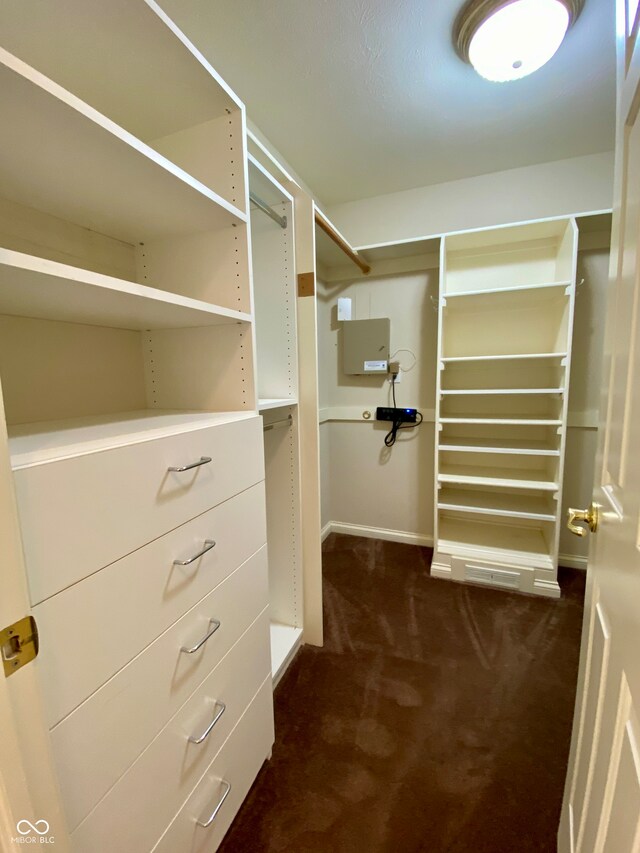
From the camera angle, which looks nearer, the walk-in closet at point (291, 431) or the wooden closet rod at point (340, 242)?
the walk-in closet at point (291, 431)

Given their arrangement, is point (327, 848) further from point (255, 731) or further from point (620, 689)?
point (620, 689)

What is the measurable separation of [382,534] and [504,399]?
1.41m

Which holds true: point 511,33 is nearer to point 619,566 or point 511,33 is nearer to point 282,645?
point 619,566

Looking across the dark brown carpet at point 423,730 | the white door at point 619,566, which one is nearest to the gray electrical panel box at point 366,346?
the dark brown carpet at point 423,730

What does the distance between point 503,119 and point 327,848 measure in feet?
9.78

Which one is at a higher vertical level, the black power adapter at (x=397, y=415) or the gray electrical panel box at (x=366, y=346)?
the gray electrical panel box at (x=366, y=346)

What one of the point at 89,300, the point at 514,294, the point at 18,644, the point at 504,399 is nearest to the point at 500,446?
the point at 504,399

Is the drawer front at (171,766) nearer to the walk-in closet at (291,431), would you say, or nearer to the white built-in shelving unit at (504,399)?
the walk-in closet at (291,431)

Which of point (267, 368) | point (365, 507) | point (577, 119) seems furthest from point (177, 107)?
point (365, 507)

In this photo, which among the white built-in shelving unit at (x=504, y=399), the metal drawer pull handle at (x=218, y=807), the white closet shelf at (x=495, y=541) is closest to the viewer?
the metal drawer pull handle at (x=218, y=807)

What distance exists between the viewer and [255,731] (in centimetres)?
113

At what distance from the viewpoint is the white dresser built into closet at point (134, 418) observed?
582 mm

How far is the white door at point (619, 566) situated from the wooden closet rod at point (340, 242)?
3.77 ft

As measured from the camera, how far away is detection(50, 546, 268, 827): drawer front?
58cm
